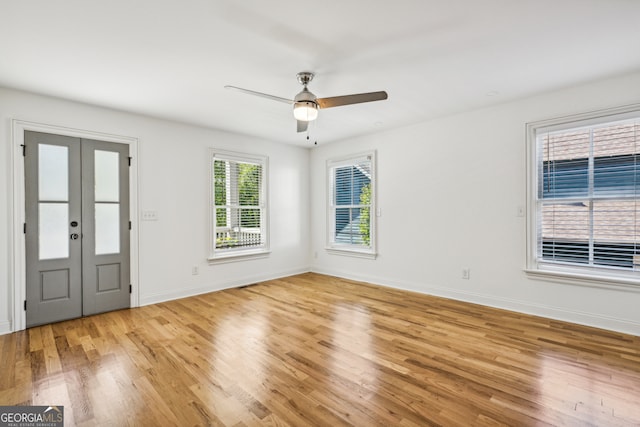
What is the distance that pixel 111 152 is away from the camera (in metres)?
4.04

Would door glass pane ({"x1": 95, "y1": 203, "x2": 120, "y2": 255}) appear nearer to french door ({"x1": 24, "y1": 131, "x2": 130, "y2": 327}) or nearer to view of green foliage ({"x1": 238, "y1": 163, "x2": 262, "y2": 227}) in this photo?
french door ({"x1": 24, "y1": 131, "x2": 130, "y2": 327})

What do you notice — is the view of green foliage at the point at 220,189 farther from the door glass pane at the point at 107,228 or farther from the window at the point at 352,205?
the window at the point at 352,205

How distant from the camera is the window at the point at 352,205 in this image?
550 centimetres

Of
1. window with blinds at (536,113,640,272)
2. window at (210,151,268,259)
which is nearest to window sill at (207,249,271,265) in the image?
window at (210,151,268,259)

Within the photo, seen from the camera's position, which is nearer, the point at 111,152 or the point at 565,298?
the point at 565,298

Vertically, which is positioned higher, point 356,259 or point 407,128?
point 407,128

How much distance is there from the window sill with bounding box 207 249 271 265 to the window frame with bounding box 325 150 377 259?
1.28 m

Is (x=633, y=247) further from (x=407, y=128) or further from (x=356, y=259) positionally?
(x=356, y=259)

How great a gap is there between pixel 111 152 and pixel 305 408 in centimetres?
390

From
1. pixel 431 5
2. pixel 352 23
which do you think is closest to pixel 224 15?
pixel 352 23

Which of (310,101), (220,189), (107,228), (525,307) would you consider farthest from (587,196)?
(107,228)

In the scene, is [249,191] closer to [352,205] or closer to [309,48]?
[352,205]

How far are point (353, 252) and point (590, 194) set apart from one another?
3.42 m

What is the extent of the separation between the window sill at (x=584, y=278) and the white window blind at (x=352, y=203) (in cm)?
248
